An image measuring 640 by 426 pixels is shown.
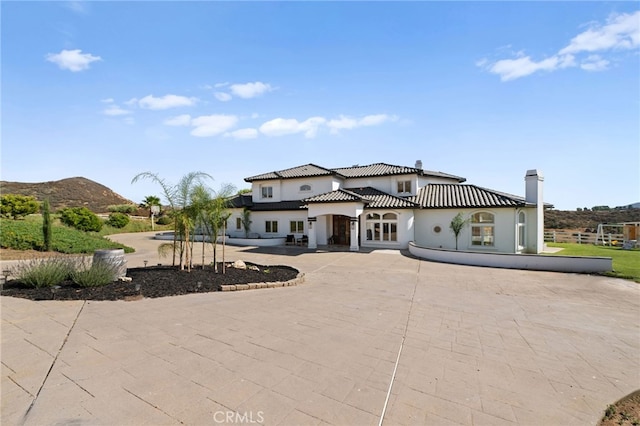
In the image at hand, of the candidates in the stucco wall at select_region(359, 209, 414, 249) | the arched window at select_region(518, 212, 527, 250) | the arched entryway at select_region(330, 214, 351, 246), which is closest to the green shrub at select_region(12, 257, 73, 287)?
the stucco wall at select_region(359, 209, 414, 249)

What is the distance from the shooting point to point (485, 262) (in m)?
16.3

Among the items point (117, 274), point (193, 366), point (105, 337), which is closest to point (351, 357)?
point (193, 366)

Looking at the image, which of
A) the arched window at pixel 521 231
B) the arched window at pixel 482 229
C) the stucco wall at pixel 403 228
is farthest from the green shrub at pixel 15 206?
the arched window at pixel 521 231

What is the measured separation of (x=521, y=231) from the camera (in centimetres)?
2189

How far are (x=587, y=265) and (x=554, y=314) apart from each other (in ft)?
29.9

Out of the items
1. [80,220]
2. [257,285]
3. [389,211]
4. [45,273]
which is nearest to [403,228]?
[389,211]

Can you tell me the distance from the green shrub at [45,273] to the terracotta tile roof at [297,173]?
20.0m

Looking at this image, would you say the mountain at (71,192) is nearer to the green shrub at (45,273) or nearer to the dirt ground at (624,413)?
the green shrub at (45,273)

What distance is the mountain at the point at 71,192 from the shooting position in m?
60.7

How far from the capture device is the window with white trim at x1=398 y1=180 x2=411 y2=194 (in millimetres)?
25750

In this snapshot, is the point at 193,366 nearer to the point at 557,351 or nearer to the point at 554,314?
the point at 557,351

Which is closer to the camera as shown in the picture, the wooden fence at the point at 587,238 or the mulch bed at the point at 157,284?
the mulch bed at the point at 157,284

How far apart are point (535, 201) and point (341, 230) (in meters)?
14.6

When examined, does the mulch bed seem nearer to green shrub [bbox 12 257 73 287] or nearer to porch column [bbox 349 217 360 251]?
green shrub [bbox 12 257 73 287]
